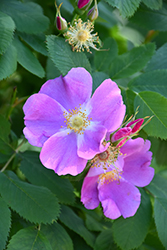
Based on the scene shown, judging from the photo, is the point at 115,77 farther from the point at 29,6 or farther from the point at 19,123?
the point at 19,123

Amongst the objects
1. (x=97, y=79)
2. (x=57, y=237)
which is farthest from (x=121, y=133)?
(x=57, y=237)

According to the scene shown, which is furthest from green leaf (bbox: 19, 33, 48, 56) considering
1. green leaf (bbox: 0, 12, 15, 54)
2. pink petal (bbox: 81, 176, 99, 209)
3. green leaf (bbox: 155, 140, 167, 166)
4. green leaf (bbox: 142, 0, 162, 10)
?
green leaf (bbox: 155, 140, 167, 166)

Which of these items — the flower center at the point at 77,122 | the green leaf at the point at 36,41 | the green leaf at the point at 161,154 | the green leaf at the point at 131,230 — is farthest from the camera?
the green leaf at the point at 161,154

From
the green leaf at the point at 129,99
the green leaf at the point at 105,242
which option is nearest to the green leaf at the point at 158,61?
the green leaf at the point at 129,99

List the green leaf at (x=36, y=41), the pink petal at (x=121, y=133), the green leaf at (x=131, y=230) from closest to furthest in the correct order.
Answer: the pink petal at (x=121, y=133), the green leaf at (x=131, y=230), the green leaf at (x=36, y=41)

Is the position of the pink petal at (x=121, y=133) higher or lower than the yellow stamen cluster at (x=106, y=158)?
higher

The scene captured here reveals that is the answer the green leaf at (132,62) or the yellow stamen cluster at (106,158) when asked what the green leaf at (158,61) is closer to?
the green leaf at (132,62)
